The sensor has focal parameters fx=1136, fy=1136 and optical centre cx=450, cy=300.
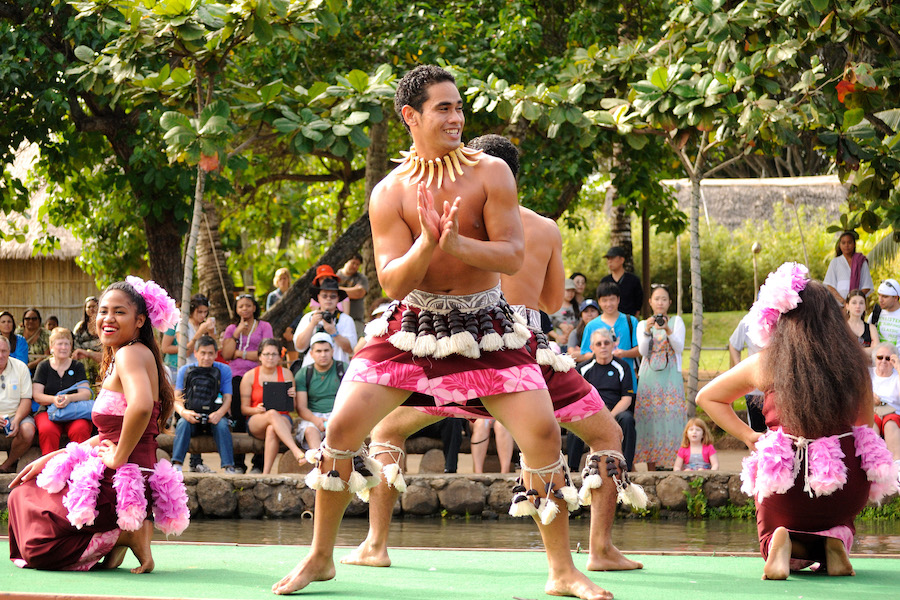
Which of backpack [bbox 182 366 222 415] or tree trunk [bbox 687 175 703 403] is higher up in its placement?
tree trunk [bbox 687 175 703 403]

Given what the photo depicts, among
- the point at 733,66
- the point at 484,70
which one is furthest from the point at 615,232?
the point at 733,66

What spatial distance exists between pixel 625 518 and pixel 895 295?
371cm

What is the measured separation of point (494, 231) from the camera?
4.05 metres

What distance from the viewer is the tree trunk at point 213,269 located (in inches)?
621

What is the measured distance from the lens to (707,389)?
473 cm

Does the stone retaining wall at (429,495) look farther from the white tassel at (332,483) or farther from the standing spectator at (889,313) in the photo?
the white tassel at (332,483)

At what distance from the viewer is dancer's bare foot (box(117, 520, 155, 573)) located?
4711 millimetres

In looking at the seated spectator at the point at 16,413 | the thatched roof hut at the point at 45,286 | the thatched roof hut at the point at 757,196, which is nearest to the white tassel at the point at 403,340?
the seated spectator at the point at 16,413

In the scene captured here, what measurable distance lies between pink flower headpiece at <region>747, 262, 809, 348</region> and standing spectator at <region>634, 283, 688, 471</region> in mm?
4700

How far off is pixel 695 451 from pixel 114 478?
19.0 ft

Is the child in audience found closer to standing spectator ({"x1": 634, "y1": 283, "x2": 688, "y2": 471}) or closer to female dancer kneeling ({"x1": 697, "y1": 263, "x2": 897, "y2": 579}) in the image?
standing spectator ({"x1": 634, "y1": 283, "x2": 688, "y2": 471})

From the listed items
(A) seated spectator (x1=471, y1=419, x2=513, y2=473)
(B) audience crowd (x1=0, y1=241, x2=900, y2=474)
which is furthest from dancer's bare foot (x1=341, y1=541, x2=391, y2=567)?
(A) seated spectator (x1=471, y1=419, x2=513, y2=473)

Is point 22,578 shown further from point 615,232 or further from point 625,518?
point 615,232

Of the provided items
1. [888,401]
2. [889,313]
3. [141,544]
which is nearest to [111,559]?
[141,544]
